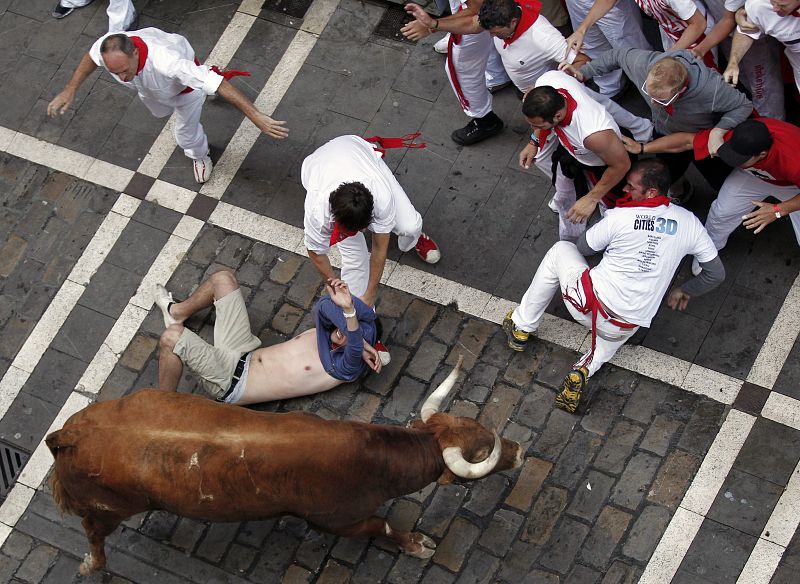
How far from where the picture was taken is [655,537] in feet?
24.0

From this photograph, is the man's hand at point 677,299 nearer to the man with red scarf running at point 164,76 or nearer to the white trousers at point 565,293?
the white trousers at point 565,293

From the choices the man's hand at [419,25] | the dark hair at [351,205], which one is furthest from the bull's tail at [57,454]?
the man's hand at [419,25]

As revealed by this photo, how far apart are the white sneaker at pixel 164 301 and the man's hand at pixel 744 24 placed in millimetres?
5005

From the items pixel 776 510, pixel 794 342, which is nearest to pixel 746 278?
pixel 794 342

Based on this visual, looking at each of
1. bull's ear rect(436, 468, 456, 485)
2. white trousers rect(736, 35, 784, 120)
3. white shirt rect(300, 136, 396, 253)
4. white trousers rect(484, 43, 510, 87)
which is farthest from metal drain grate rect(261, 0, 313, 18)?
bull's ear rect(436, 468, 456, 485)

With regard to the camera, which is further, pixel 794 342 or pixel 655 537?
pixel 794 342

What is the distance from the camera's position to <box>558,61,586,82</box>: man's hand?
7727mm

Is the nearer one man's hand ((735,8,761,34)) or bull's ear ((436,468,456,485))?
bull's ear ((436,468,456,485))

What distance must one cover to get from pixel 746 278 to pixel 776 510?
1880mm

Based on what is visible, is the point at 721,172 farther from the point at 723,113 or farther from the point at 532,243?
the point at 532,243

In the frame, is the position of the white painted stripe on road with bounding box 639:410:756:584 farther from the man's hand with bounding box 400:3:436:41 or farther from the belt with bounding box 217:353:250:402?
the man's hand with bounding box 400:3:436:41

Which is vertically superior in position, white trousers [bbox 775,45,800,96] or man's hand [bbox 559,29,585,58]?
white trousers [bbox 775,45,800,96]

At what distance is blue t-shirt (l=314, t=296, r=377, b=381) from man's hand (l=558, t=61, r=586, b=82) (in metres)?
2.36

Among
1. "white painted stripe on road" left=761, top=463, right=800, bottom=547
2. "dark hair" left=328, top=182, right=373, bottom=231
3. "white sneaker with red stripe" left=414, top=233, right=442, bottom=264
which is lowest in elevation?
"white painted stripe on road" left=761, top=463, right=800, bottom=547
